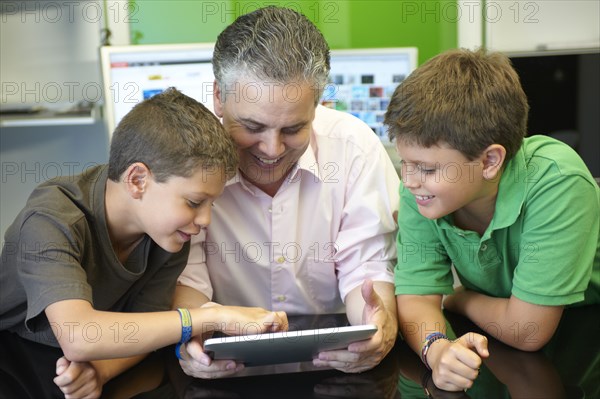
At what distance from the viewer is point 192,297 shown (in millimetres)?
1439

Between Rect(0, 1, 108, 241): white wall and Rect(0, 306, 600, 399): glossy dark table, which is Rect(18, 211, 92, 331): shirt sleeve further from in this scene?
Rect(0, 1, 108, 241): white wall

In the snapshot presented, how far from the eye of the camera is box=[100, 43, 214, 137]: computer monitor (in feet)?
8.61

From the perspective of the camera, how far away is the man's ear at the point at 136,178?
4.12 feet

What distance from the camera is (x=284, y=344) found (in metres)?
1.02

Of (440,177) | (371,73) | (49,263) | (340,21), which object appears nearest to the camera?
(49,263)

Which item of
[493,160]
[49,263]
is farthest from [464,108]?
[49,263]

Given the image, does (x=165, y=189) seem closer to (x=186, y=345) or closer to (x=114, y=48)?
(x=186, y=345)

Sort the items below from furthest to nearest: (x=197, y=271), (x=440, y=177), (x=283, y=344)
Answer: (x=197, y=271), (x=440, y=177), (x=283, y=344)

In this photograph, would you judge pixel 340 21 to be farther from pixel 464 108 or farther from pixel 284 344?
pixel 284 344

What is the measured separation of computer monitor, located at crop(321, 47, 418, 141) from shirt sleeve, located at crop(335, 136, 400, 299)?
125 centimetres

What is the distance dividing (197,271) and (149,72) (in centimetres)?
133

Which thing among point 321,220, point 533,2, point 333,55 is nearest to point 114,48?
point 333,55

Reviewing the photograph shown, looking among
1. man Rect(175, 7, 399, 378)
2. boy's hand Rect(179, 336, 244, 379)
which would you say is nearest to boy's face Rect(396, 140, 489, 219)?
man Rect(175, 7, 399, 378)

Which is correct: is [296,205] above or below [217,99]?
below
